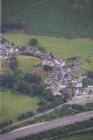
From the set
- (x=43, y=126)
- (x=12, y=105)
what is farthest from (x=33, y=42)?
(x=43, y=126)

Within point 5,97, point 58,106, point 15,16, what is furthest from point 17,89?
point 15,16

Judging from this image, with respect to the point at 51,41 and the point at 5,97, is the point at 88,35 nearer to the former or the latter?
the point at 51,41

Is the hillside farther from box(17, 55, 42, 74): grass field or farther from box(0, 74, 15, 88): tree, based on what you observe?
box(0, 74, 15, 88): tree

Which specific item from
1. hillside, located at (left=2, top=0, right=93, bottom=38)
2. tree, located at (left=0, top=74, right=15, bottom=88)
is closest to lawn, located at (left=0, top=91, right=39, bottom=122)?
tree, located at (left=0, top=74, right=15, bottom=88)

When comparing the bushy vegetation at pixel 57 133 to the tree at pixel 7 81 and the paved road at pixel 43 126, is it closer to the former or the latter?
the paved road at pixel 43 126

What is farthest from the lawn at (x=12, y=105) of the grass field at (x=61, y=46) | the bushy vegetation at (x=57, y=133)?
the grass field at (x=61, y=46)

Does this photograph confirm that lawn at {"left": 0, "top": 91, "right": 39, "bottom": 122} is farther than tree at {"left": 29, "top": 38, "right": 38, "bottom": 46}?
No
